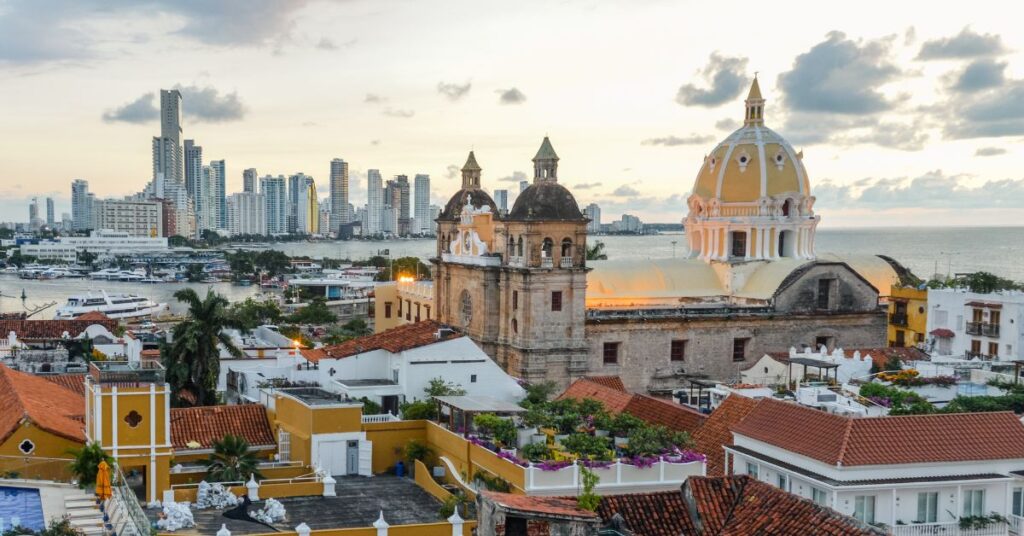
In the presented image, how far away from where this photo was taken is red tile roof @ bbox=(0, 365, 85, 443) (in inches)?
985

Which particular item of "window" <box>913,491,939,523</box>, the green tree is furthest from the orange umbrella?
"window" <box>913,491,939,523</box>

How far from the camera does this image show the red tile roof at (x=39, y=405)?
25031mm

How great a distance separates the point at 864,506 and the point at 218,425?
15312 mm

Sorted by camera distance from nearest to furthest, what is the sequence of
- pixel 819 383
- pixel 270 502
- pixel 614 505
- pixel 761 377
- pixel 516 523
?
pixel 516 523 < pixel 614 505 < pixel 270 502 < pixel 819 383 < pixel 761 377

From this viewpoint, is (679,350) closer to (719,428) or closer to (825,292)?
(825,292)

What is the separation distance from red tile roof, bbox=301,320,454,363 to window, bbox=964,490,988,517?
49.8 feet

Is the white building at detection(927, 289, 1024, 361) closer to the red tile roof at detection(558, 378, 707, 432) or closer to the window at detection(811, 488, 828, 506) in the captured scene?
the red tile roof at detection(558, 378, 707, 432)

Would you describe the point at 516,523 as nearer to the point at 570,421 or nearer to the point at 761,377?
the point at 570,421

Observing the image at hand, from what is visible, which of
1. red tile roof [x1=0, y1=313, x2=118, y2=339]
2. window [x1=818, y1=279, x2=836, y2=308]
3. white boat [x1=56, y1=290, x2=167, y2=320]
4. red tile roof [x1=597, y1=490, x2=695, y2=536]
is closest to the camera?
red tile roof [x1=597, y1=490, x2=695, y2=536]

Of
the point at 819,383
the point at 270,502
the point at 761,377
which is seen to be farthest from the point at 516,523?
the point at 761,377

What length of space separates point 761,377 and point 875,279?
1956 centimetres

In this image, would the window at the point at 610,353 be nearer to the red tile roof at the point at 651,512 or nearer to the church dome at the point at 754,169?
the church dome at the point at 754,169

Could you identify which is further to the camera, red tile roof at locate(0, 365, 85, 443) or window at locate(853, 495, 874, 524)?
red tile roof at locate(0, 365, 85, 443)

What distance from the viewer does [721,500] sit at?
20656mm
